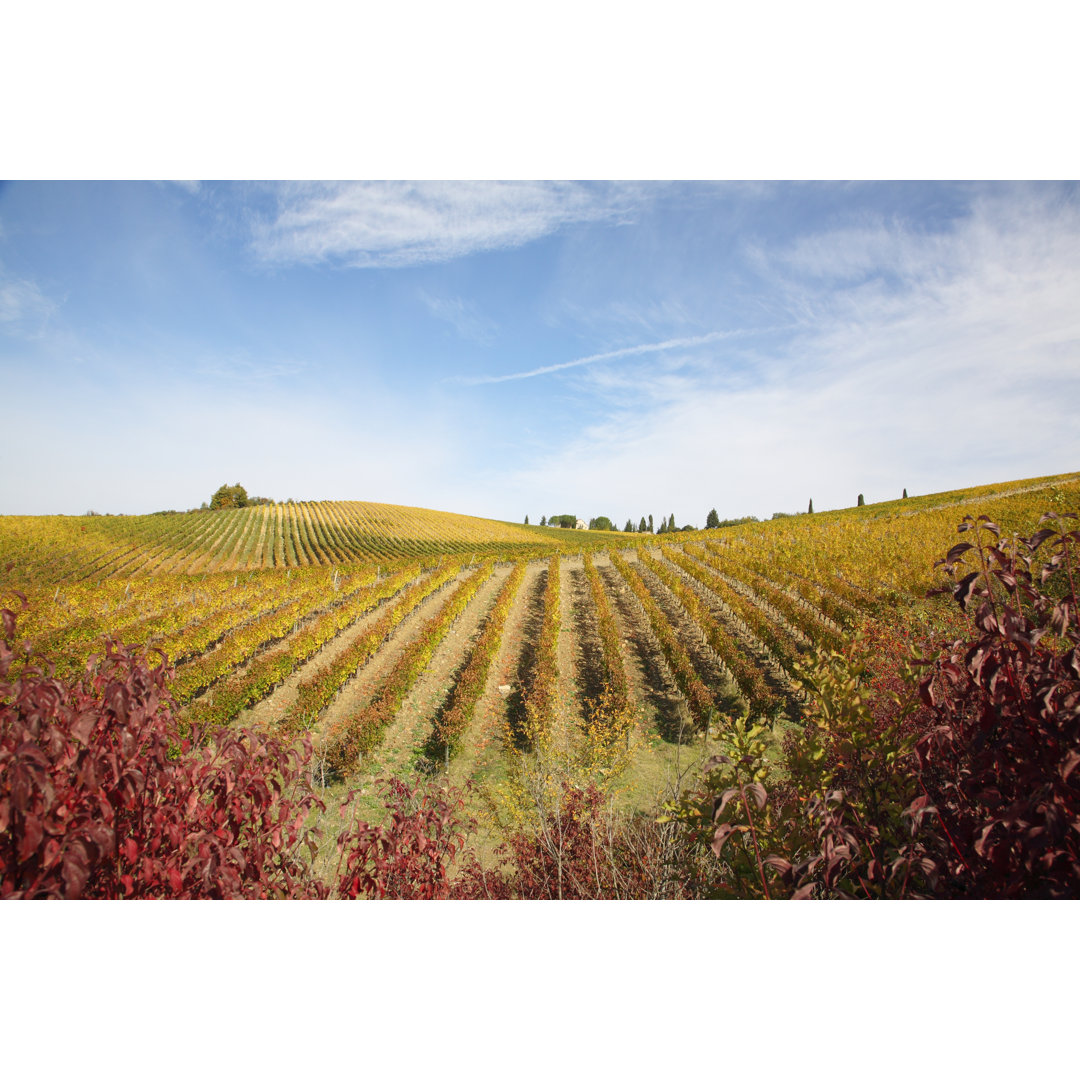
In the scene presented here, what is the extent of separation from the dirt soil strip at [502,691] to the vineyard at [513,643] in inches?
2.1

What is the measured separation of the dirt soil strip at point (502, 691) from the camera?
733 centimetres

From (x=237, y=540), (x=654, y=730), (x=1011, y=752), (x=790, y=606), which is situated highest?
(x=237, y=540)

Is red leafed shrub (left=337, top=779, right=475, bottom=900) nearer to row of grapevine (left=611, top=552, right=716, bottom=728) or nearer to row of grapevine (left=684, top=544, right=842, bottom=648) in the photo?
row of grapevine (left=611, top=552, right=716, bottom=728)

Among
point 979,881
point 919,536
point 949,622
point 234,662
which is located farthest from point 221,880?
point 919,536

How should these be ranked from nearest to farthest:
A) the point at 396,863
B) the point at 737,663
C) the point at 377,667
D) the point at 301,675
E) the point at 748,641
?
the point at 396,863, the point at 737,663, the point at 301,675, the point at 377,667, the point at 748,641

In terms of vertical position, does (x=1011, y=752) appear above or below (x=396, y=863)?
above

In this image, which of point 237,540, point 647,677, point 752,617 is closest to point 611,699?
point 647,677

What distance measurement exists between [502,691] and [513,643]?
3036 millimetres

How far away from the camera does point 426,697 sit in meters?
9.41

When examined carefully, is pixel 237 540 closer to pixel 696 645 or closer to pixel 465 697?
pixel 465 697

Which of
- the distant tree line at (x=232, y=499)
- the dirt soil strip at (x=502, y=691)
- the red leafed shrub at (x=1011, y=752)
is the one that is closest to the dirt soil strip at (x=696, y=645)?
the dirt soil strip at (x=502, y=691)

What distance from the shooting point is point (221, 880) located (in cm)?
155

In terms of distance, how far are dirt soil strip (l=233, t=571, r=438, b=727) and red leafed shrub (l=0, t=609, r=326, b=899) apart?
425 cm
